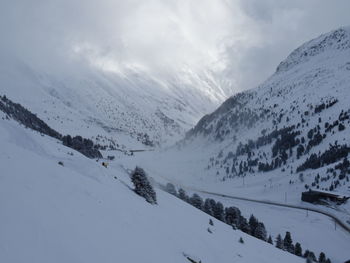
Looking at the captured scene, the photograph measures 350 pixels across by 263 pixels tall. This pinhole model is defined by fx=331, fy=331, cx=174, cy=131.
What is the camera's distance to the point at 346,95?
584ft

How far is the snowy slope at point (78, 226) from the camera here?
12.8 m

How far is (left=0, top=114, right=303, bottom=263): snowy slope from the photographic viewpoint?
12.8 metres

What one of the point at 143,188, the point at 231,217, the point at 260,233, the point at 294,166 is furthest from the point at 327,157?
the point at 143,188

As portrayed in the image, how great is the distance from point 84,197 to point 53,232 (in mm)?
6251

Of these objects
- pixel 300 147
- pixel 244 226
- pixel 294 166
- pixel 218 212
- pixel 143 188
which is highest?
pixel 300 147

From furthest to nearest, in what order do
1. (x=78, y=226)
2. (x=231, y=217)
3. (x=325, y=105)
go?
(x=325, y=105), (x=231, y=217), (x=78, y=226)

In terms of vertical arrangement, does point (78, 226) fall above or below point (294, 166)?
below

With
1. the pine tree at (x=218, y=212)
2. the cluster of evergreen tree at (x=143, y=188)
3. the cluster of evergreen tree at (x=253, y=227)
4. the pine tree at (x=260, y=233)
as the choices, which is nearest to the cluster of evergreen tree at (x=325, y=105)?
the cluster of evergreen tree at (x=253, y=227)

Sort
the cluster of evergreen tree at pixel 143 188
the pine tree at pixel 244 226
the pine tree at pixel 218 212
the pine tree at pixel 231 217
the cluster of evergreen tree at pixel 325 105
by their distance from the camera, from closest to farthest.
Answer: the cluster of evergreen tree at pixel 143 188 → the pine tree at pixel 244 226 → the pine tree at pixel 218 212 → the pine tree at pixel 231 217 → the cluster of evergreen tree at pixel 325 105

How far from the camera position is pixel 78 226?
1557 cm

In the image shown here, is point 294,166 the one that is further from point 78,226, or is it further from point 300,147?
point 78,226

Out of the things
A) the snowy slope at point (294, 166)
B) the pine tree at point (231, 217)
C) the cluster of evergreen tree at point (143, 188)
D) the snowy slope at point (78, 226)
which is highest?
the snowy slope at point (294, 166)

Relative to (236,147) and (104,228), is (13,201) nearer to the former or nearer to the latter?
(104,228)

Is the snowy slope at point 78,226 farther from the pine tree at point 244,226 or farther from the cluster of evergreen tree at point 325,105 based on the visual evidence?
the cluster of evergreen tree at point 325,105
